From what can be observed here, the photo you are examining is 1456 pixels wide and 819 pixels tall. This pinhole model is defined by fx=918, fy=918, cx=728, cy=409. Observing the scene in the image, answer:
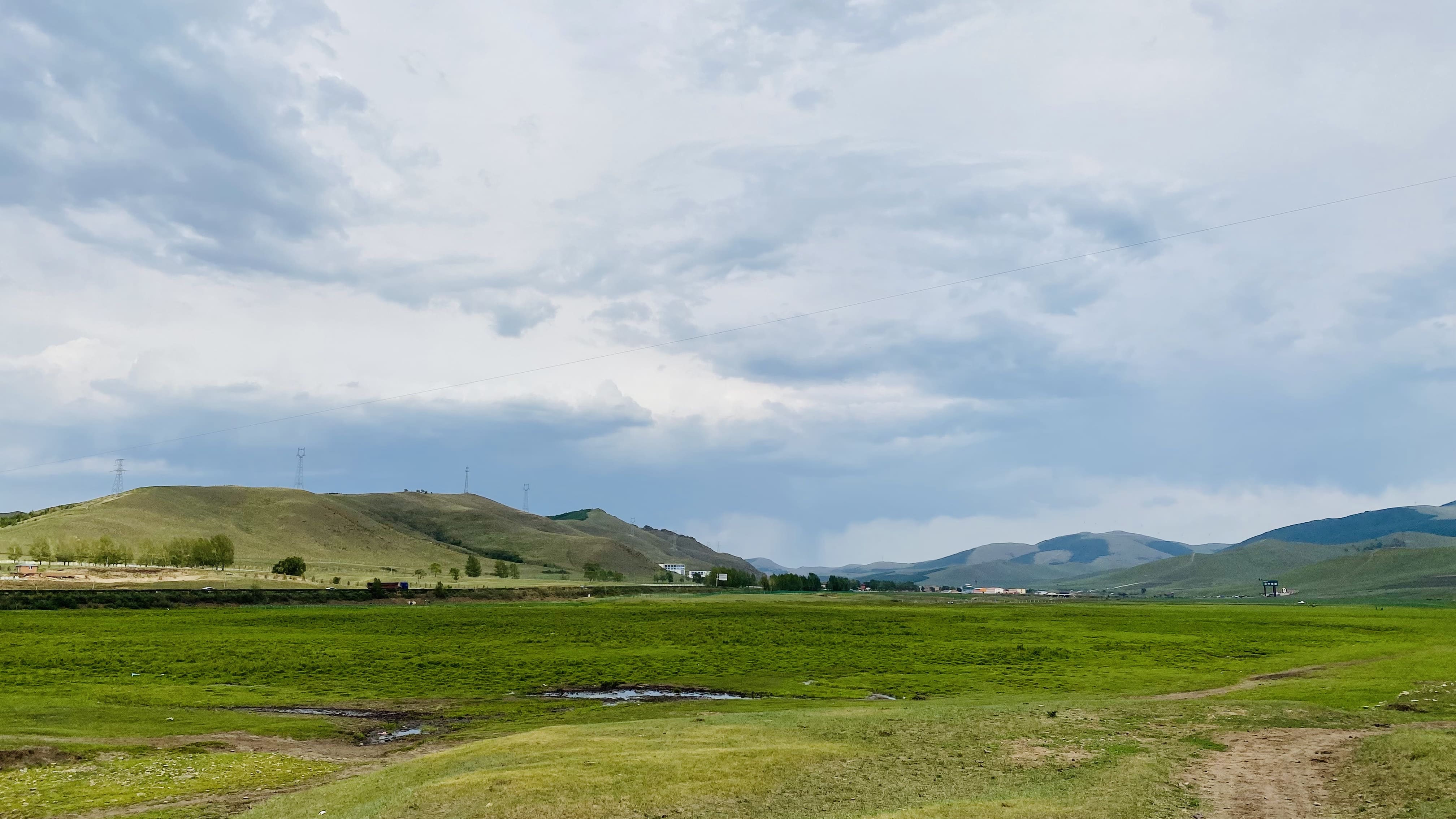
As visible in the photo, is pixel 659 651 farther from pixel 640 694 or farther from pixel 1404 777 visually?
pixel 1404 777

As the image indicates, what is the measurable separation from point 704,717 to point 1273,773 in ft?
68.4

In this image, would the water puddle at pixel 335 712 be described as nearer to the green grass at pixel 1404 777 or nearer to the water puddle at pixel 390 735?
the water puddle at pixel 390 735

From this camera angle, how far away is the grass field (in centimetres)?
2273

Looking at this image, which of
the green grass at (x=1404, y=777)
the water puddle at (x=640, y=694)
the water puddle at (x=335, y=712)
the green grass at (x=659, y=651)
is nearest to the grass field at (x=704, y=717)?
the green grass at (x=1404, y=777)

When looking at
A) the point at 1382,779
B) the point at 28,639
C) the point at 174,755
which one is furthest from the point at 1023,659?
the point at 28,639

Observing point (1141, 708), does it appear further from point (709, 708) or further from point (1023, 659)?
point (1023, 659)

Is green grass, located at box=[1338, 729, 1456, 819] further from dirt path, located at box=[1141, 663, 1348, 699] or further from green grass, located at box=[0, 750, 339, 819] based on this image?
green grass, located at box=[0, 750, 339, 819]

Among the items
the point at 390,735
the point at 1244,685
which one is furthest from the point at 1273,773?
the point at 390,735

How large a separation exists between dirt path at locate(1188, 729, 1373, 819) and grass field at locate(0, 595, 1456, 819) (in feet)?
2.03

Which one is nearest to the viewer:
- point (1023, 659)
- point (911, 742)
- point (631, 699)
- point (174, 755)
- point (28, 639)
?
point (911, 742)

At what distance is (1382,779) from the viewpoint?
22250mm

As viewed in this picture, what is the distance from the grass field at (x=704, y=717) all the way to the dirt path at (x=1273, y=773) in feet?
2.03

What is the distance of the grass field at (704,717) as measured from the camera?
2273 cm

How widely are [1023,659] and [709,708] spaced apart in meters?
31.2
